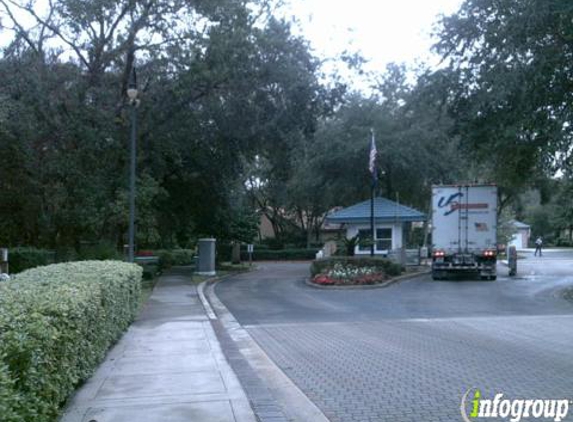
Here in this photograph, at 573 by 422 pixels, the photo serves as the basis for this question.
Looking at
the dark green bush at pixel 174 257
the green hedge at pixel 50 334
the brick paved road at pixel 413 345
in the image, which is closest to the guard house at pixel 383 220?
the dark green bush at pixel 174 257

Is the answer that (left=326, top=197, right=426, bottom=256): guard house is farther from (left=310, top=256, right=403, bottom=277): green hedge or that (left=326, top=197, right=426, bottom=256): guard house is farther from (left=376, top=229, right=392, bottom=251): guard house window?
(left=310, top=256, right=403, bottom=277): green hedge

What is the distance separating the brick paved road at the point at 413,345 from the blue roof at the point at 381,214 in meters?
13.5

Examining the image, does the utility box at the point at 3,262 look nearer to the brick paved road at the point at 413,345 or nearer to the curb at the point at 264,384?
the brick paved road at the point at 413,345

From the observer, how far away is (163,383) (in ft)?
25.8

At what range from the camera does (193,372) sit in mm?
8562

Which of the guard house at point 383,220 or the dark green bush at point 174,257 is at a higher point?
the guard house at point 383,220

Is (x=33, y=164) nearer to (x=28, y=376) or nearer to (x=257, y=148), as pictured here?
(x=257, y=148)

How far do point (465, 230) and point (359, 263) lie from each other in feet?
14.6

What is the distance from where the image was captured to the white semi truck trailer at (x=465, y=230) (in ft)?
85.2

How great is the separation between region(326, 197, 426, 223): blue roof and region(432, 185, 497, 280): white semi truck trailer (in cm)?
851

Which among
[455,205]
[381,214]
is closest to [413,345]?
[455,205]

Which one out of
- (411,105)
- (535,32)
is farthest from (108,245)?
(535,32)

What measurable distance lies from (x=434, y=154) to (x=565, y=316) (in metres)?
23.0

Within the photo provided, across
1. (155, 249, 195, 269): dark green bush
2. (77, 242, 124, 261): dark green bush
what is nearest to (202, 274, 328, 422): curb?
(77, 242, 124, 261): dark green bush
